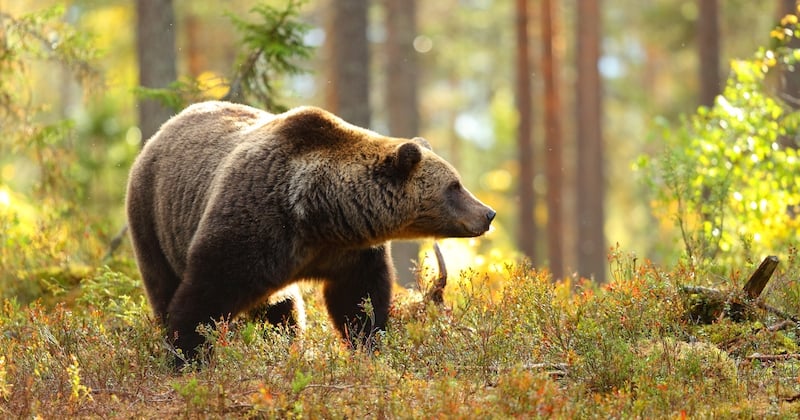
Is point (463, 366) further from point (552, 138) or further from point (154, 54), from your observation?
point (552, 138)

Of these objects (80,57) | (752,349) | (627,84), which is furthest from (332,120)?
(627,84)

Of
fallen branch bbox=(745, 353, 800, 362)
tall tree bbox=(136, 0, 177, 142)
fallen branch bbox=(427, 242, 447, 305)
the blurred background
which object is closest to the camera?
fallen branch bbox=(745, 353, 800, 362)

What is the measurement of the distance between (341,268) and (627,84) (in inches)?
1182

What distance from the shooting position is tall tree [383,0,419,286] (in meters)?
22.2

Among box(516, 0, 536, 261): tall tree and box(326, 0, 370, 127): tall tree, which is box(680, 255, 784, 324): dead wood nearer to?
box(326, 0, 370, 127): tall tree

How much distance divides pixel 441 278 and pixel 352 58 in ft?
28.3

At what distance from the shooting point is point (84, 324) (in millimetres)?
7270

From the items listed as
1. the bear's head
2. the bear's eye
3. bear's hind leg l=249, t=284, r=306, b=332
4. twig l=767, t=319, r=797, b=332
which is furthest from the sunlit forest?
the bear's eye

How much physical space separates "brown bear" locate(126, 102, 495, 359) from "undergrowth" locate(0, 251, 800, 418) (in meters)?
0.38

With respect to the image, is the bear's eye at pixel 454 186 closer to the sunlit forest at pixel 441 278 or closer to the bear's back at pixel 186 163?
the sunlit forest at pixel 441 278

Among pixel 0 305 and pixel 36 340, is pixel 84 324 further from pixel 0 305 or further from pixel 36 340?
pixel 0 305

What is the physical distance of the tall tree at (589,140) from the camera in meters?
24.6

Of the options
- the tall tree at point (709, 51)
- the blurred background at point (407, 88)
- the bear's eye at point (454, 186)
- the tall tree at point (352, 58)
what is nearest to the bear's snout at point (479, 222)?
the bear's eye at point (454, 186)

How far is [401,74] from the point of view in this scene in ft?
75.6
